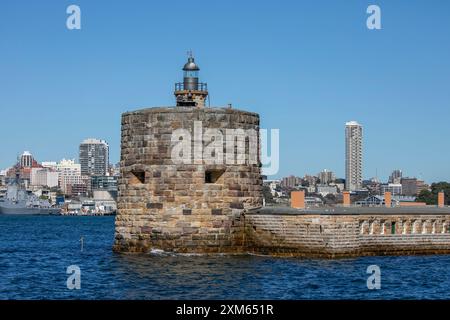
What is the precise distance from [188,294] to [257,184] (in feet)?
45.9

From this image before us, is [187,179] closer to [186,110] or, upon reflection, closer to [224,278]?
[186,110]

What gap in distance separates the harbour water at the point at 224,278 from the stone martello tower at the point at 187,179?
1.02 m

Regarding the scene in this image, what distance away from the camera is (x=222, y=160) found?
41000 millimetres

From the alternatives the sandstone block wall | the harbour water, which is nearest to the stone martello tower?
the sandstone block wall

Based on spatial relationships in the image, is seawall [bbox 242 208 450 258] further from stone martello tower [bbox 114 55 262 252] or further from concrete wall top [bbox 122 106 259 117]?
concrete wall top [bbox 122 106 259 117]

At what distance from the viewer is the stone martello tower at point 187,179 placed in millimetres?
40594

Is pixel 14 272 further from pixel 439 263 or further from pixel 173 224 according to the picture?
pixel 439 263

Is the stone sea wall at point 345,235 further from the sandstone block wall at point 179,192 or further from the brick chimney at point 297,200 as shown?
the brick chimney at point 297,200

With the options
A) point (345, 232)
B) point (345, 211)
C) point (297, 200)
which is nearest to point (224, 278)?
point (345, 232)

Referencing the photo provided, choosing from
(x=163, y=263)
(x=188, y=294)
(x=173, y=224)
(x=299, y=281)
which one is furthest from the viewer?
(x=173, y=224)

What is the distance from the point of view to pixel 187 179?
40.6m

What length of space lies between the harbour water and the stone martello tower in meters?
1.02

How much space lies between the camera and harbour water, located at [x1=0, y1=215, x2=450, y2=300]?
99.5 ft
